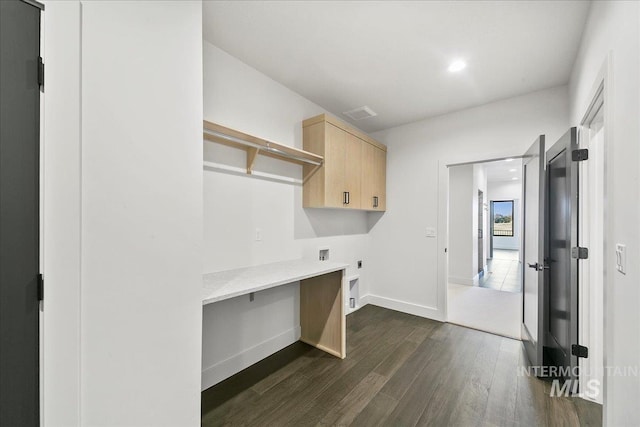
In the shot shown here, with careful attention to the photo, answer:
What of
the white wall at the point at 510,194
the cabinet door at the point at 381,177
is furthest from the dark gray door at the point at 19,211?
the white wall at the point at 510,194

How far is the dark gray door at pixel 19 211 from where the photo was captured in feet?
2.90

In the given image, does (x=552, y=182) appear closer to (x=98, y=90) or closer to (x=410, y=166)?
(x=410, y=166)

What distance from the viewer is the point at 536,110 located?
2.81m

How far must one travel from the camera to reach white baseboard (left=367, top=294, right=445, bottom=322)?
3416 millimetres

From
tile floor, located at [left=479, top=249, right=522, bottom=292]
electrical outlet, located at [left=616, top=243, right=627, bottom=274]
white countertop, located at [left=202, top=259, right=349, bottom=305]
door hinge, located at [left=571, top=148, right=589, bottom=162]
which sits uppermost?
door hinge, located at [left=571, top=148, right=589, bottom=162]

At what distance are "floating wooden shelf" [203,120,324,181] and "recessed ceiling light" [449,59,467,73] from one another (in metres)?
1.44

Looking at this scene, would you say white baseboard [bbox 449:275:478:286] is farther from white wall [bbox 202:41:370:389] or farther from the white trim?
the white trim

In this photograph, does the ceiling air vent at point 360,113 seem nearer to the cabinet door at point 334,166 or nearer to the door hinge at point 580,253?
the cabinet door at point 334,166

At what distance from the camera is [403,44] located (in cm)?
205

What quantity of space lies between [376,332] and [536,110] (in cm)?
301

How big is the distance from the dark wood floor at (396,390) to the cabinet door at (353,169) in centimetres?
161

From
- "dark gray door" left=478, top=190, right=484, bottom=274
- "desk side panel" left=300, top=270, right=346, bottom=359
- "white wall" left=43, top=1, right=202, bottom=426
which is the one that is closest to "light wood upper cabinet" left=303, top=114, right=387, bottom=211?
"desk side panel" left=300, top=270, right=346, bottom=359

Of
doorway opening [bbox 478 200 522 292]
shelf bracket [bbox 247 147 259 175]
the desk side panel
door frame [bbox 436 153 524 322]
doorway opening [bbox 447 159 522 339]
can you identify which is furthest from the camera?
doorway opening [bbox 478 200 522 292]

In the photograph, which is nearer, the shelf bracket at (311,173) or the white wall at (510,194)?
the shelf bracket at (311,173)
